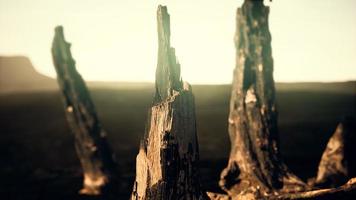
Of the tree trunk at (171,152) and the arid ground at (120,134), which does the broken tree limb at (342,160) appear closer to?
the arid ground at (120,134)

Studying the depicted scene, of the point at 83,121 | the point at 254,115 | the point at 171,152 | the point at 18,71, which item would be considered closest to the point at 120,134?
the point at 83,121

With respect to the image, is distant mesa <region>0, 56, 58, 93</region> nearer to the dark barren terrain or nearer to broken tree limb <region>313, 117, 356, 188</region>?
the dark barren terrain

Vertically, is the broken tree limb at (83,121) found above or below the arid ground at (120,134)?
above

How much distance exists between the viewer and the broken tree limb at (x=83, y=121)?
484 inches

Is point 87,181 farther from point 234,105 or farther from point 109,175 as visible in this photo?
point 234,105

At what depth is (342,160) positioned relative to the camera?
11.1m

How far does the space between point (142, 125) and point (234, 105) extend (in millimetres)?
12776

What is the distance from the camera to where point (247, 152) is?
1056 centimetres

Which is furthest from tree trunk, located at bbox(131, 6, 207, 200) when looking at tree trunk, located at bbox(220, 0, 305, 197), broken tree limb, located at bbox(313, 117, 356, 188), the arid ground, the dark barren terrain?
broken tree limb, located at bbox(313, 117, 356, 188)

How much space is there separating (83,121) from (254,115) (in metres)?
6.02

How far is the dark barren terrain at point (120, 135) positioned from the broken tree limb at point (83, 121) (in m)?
0.83

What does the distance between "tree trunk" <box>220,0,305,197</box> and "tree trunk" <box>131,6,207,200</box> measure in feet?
16.1

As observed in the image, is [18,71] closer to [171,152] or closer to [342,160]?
[342,160]

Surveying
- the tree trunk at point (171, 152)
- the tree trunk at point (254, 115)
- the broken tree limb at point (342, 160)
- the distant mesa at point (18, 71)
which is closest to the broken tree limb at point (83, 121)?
the tree trunk at point (254, 115)
